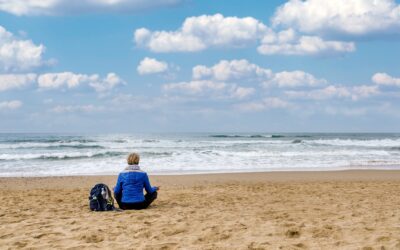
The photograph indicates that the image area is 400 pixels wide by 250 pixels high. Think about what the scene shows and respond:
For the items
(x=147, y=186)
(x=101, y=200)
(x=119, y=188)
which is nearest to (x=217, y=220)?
(x=147, y=186)

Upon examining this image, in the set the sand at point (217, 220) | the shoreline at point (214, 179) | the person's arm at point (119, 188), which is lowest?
the shoreline at point (214, 179)

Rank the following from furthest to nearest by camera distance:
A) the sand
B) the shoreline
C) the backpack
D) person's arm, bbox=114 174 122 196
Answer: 1. the shoreline
2. person's arm, bbox=114 174 122 196
3. the backpack
4. the sand

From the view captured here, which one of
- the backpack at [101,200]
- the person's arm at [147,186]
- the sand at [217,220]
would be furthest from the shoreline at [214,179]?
the backpack at [101,200]

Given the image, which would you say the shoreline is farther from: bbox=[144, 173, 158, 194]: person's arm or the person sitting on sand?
the person sitting on sand

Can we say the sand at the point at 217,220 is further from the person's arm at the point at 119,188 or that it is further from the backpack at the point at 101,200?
the person's arm at the point at 119,188

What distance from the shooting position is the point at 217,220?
21.6 ft

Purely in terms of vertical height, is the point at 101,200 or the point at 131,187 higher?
the point at 131,187

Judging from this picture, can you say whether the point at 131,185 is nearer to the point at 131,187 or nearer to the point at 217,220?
the point at 131,187

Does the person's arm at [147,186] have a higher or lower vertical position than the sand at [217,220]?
A: higher

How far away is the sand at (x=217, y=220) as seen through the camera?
17.2ft

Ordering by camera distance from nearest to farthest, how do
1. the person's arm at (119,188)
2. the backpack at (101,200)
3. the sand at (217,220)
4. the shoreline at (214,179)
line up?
the sand at (217,220) < the backpack at (101,200) < the person's arm at (119,188) < the shoreline at (214,179)

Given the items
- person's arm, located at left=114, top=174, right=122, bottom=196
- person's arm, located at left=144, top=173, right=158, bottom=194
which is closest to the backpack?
person's arm, located at left=114, top=174, right=122, bottom=196

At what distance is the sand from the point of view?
5.24 m

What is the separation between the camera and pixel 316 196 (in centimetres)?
970
